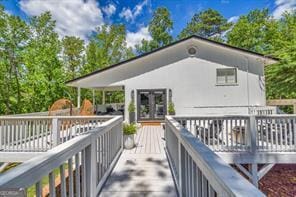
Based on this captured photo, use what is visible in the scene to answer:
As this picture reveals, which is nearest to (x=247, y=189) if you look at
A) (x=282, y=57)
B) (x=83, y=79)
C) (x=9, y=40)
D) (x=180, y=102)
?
(x=282, y=57)

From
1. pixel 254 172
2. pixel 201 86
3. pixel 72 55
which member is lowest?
pixel 254 172

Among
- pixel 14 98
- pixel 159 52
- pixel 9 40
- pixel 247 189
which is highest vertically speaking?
pixel 9 40

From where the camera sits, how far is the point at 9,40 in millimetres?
15930

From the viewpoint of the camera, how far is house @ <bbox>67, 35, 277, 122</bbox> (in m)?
13.4

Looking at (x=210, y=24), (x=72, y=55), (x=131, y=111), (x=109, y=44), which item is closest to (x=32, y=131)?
(x=131, y=111)

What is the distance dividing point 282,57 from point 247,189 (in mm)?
9359

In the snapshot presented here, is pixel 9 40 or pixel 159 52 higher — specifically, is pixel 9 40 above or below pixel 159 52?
above

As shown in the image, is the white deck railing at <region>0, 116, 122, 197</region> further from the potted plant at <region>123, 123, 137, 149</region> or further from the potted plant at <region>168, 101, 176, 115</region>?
the potted plant at <region>168, 101, 176, 115</region>

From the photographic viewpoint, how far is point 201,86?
13.6 m

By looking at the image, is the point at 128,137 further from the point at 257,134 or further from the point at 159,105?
the point at 159,105

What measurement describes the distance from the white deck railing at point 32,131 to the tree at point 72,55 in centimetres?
1840

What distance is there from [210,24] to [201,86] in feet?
70.4

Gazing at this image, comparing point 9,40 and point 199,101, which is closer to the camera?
point 199,101

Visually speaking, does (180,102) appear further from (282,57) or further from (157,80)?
(282,57)
